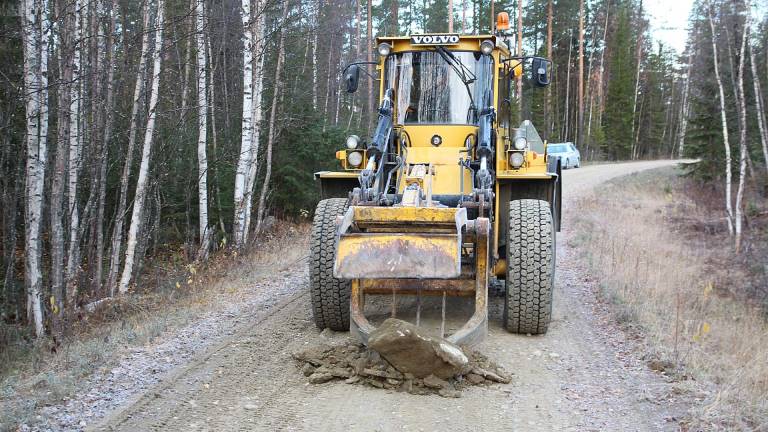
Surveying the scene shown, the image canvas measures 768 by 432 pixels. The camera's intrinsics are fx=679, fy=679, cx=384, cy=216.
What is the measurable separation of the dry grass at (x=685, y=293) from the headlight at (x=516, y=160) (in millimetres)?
2030

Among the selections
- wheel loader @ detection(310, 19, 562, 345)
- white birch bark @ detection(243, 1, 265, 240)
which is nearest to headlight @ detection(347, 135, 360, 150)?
wheel loader @ detection(310, 19, 562, 345)

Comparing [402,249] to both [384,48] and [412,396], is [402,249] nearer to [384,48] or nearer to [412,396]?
[412,396]

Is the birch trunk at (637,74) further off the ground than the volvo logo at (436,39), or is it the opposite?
the birch trunk at (637,74)

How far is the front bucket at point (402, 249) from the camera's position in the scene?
5.41 meters

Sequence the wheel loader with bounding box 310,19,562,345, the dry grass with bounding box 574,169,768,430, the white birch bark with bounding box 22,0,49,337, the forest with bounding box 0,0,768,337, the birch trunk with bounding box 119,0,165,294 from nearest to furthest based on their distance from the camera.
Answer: the dry grass with bounding box 574,169,768,430 < the wheel loader with bounding box 310,19,562,345 < the white birch bark with bounding box 22,0,49,337 < the forest with bounding box 0,0,768,337 < the birch trunk with bounding box 119,0,165,294

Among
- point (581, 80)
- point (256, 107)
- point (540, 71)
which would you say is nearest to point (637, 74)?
point (581, 80)

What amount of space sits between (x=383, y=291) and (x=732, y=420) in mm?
3058

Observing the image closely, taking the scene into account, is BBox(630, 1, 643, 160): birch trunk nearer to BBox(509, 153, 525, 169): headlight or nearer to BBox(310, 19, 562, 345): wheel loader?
BBox(310, 19, 562, 345): wheel loader

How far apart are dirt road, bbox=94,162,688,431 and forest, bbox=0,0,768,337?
420 cm

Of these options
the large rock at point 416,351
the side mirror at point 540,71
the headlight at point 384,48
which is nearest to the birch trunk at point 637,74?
the side mirror at point 540,71

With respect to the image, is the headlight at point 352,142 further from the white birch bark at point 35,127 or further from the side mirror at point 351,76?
the white birch bark at point 35,127

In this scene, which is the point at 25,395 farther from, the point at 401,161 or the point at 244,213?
the point at 244,213

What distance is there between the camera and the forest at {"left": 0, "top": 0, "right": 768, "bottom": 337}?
959 cm

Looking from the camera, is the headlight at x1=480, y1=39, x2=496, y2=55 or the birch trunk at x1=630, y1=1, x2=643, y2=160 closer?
the headlight at x1=480, y1=39, x2=496, y2=55
